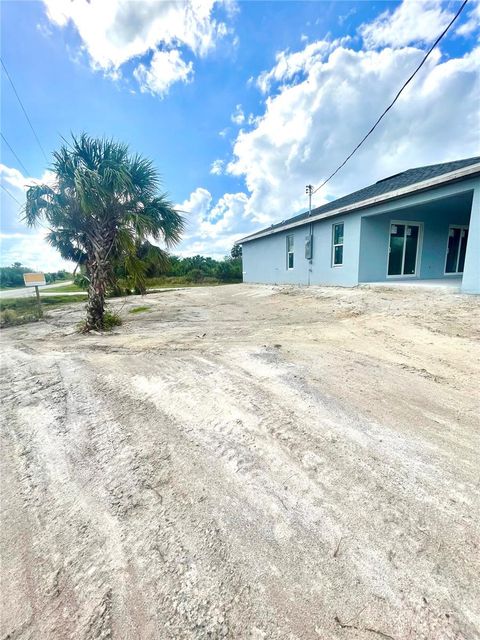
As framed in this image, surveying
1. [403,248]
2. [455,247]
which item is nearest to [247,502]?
[403,248]

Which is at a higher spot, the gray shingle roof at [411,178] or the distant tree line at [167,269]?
the gray shingle roof at [411,178]

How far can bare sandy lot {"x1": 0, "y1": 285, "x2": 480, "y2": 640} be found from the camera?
1063 mm

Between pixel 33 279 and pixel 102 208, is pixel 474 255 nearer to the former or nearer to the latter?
pixel 102 208

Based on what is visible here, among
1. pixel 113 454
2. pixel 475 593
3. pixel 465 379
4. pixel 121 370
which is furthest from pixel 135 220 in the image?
pixel 475 593

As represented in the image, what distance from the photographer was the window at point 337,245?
10273mm

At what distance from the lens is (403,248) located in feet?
32.7

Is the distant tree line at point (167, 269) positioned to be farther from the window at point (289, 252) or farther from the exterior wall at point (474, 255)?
the exterior wall at point (474, 255)

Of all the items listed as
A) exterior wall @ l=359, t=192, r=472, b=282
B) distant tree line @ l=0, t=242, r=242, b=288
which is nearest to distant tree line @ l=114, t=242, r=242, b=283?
distant tree line @ l=0, t=242, r=242, b=288

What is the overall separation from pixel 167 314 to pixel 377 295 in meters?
6.46

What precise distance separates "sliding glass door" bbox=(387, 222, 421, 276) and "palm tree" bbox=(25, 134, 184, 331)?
7716 millimetres

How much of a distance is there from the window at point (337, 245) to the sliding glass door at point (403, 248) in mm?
1702

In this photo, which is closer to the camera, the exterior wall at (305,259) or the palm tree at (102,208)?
the palm tree at (102,208)

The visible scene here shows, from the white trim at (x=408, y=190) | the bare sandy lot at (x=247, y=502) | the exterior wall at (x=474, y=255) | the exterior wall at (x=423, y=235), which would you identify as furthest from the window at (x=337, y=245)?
the bare sandy lot at (x=247, y=502)

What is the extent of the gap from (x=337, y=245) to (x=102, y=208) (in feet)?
27.1
